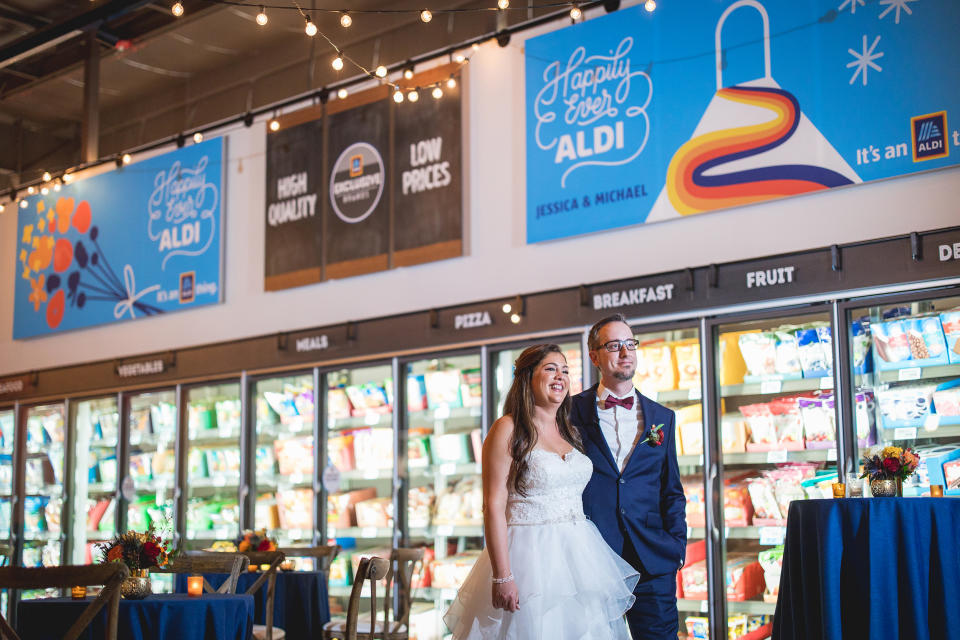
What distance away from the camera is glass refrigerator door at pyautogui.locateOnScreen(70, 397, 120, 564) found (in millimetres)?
8570

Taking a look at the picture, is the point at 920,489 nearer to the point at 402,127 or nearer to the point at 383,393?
the point at 383,393

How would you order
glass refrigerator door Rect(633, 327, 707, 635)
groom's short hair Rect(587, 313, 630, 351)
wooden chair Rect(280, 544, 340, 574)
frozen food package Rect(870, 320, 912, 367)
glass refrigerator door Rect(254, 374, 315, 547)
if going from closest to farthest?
groom's short hair Rect(587, 313, 630, 351), frozen food package Rect(870, 320, 912, 367), glass refrigerator door Rect(633, 327, 707, 635), wooden chair Rect(280, 544, 340, 574), glass refrigerator door Rect(254, 374, 315, 547)

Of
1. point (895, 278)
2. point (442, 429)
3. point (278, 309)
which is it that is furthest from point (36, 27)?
point (895, 278)

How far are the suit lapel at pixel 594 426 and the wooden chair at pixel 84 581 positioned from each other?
5.36 ft

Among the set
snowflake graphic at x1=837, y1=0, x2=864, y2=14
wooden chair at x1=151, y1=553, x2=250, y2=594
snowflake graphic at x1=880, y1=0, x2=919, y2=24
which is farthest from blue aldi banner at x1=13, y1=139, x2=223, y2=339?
snowflake graphic at x1=880, y1=0, x2=919, y2=24

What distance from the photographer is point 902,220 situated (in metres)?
5.01

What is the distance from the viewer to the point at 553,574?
10.7 ft

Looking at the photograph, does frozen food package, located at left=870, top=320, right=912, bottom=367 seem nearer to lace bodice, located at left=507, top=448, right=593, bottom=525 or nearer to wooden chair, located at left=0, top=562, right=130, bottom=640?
lace bodice, located at left=507, top=448, right=593, bottom=525

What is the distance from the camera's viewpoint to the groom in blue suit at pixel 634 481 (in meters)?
3.46

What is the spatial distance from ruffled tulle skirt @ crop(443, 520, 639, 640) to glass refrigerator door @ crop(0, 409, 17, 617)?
7.33 m

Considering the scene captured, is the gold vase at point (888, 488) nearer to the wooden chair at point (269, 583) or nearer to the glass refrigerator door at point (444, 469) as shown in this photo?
the wooden chair at point (269, 583)

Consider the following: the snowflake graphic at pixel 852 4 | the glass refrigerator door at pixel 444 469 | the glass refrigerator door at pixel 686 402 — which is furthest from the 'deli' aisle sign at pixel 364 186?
the snowflake graphic at pixel 852 4

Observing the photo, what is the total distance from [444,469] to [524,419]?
3.21 m

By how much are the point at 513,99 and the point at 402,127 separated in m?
0.93
